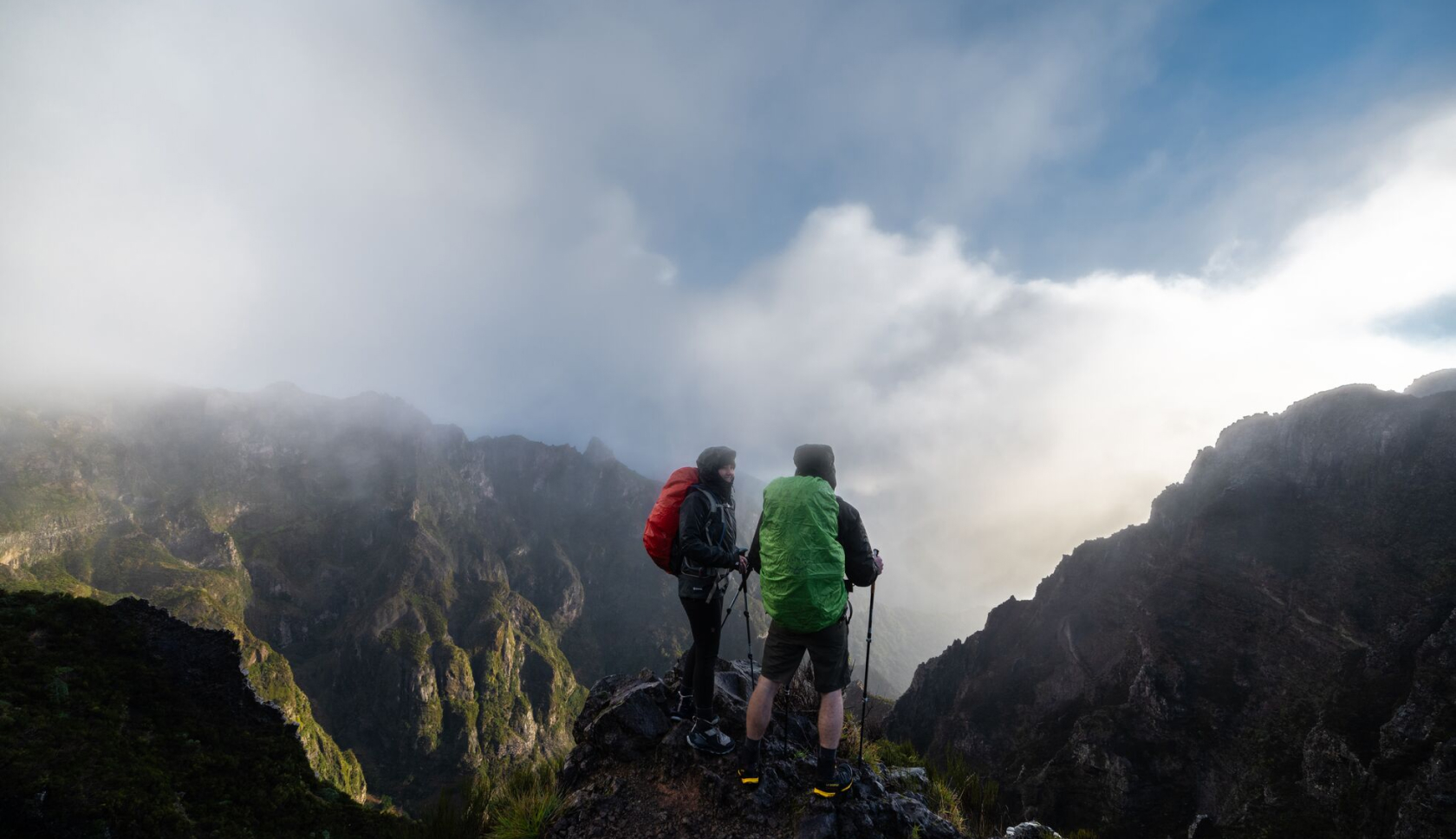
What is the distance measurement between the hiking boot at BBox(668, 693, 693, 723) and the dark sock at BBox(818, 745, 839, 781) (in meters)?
2.83

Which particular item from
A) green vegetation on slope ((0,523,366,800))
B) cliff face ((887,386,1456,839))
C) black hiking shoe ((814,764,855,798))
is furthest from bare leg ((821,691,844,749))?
green vegetation on slope ((0,523,366,800))

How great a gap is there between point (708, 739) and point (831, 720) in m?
2.20

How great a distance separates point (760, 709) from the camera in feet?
22.3

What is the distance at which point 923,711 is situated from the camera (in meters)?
98.1

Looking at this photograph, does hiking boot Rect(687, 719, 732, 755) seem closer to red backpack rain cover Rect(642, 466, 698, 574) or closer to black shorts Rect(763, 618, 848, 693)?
black shorts Rect(763, 618, 848, 693)

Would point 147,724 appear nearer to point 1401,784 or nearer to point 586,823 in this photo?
point 586,823

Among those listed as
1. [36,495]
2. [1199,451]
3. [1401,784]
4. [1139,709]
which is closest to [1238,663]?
[1139,709]

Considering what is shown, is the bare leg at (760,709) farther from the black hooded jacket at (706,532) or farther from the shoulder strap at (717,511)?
the shoulder strap at (717,511)

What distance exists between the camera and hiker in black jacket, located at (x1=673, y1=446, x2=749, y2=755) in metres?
7.35

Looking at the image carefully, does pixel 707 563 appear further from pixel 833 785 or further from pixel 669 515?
pixel 833 785

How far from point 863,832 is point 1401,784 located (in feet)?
212

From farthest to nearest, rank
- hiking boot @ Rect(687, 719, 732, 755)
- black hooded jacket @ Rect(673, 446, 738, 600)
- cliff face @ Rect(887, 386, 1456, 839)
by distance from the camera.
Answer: cliff face @ Rect(887, 386, 1456, 839)
hiking boot @ Rect(687, 719, 732, 755)
black hooded jacket @ Rect(673, 446, 738, 600)

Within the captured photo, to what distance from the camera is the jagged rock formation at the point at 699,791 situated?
661 centimetres

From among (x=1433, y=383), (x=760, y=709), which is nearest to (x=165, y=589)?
(x=760, y=709)
